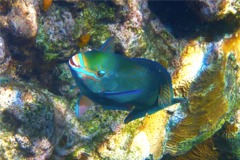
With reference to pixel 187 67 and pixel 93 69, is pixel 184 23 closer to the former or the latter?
pixel 187 67

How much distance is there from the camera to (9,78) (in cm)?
307

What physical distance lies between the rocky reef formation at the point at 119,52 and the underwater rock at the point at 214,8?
0.01 meters

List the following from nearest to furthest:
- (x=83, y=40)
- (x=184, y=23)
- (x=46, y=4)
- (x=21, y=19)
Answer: (x=21, y=19) < (x=46, y=4) < (x=83, y=40) < (x=184, y=23)

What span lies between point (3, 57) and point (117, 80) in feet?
6.15

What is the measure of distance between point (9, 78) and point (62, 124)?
807mm

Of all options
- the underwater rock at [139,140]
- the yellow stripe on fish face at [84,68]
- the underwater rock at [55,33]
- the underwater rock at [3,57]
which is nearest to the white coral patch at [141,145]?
the underwater rock at [139,140]

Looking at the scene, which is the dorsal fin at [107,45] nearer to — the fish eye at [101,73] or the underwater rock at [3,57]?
the fish eye at [101,73]

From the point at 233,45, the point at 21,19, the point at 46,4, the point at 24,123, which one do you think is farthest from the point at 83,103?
the point at 233,45

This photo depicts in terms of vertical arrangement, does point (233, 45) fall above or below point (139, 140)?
above

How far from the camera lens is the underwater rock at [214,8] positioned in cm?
346

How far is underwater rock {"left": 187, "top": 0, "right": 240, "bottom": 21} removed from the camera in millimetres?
3465

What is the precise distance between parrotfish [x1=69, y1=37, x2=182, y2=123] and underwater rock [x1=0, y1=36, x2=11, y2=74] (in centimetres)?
158

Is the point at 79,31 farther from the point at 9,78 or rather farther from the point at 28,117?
the point at 28,117

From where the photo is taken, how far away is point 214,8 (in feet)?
11.4
